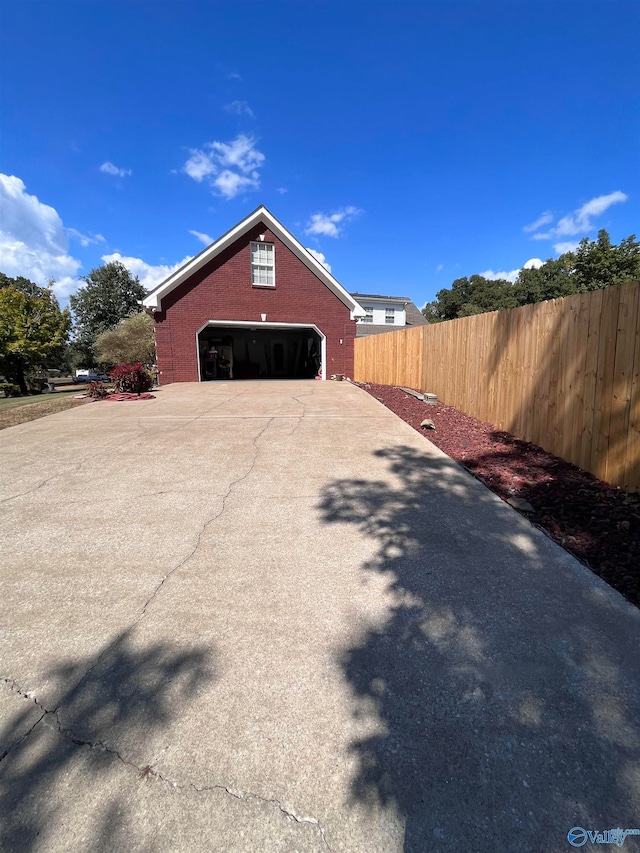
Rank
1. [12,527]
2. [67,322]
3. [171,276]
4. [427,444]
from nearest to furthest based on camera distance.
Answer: [12,527] → [427,444] → [171,276] → [67,322]

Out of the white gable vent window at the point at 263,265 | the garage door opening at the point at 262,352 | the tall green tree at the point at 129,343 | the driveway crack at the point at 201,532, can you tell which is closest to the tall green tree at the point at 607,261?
the garage door opening at the point at 262,352

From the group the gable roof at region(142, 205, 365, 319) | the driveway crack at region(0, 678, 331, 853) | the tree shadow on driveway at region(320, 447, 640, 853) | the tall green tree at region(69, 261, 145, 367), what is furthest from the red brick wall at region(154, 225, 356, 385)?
the tall green tree at region(69, 261, 145, 367)

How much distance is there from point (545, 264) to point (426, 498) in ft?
144

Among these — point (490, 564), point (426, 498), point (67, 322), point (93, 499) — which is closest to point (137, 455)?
point (93, 499)

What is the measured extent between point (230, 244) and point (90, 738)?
16.9 metres

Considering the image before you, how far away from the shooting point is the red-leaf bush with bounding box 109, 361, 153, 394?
38.9ft

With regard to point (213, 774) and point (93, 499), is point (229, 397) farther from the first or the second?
point (213, 774)

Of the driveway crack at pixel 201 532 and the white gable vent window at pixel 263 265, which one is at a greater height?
the white gable vent window at pixel 263 265

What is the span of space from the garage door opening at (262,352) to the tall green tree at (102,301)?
15874mm

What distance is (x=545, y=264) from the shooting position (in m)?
38.7

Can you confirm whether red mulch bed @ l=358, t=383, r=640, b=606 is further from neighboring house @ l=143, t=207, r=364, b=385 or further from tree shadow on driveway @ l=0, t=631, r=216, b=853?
neighboring house @ l=143, t=207, r=364, b=385

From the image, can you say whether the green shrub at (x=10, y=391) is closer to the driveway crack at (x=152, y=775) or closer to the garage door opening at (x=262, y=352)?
the garage door opening at (x=262, y=352)

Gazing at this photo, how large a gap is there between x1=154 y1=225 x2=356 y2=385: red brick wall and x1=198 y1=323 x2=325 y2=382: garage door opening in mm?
2367

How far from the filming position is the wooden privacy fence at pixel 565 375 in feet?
12.7
